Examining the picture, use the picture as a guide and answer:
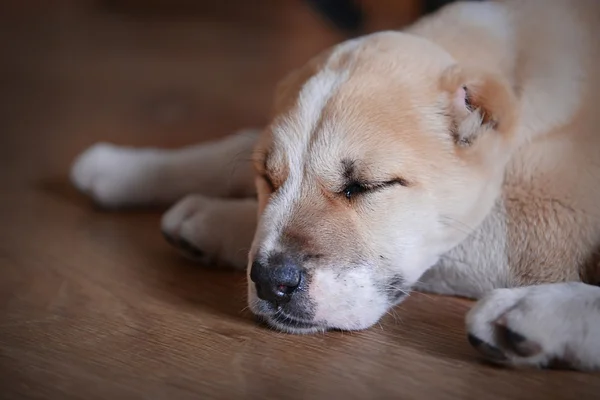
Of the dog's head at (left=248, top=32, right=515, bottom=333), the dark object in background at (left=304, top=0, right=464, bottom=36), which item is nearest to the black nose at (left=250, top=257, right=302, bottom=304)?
the dog's head at (left=248, top=32, right=515, bottom=333)

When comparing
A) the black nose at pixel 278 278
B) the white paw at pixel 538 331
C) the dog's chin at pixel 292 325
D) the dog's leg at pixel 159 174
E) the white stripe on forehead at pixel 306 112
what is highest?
the white stripe on forehead at pixel 306 112

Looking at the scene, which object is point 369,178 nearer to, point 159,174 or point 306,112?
point 306,112

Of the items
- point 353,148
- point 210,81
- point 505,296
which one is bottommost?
point 210,81

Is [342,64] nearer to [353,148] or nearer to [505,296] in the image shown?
[353,148]

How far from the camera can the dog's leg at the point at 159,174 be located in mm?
1915

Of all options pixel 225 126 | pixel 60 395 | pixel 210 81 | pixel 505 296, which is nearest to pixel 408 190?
pixel 505 296

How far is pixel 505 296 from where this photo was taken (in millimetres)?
1171

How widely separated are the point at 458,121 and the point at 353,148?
18 centimetres

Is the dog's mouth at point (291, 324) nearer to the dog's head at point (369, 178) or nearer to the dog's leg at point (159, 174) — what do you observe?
the dog's head at point (369, 178)

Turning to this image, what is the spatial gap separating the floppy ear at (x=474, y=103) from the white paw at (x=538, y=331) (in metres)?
0.30

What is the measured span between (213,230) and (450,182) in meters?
0.49

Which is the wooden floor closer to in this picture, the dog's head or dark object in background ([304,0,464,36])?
the dog's head

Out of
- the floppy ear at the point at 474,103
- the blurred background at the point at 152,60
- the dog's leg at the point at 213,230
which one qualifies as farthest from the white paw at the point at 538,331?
the blurred background at the point at 152,60

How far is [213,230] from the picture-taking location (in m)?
1.57
